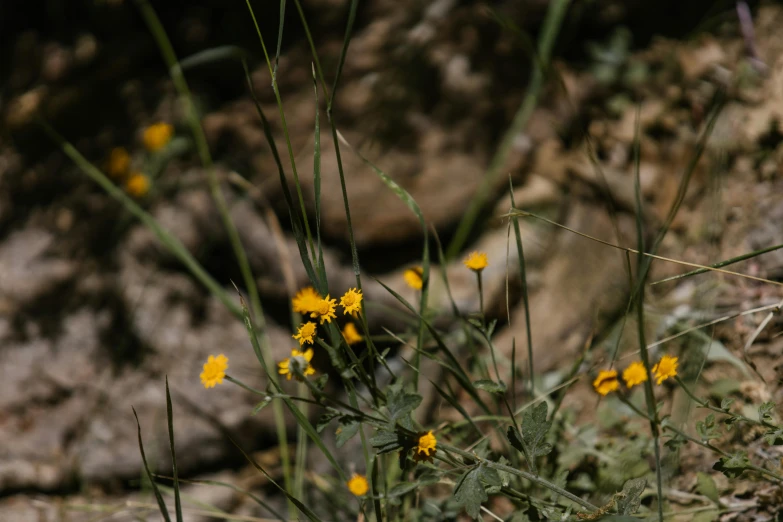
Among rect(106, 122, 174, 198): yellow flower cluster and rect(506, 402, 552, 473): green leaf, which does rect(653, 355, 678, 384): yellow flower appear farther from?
rect(106, 122, 174, 198): yellow flower cluster

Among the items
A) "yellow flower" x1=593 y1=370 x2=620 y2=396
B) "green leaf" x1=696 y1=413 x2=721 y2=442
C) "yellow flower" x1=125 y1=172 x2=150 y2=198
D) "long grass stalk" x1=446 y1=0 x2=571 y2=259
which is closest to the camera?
"green leaf" x1=696 y1=413 x2=721 y2=442

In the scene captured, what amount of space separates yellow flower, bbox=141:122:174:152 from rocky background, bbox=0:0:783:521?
0.07m

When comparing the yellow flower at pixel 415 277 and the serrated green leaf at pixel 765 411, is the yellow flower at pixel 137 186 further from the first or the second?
the serrated green leaf at pixel 765 411

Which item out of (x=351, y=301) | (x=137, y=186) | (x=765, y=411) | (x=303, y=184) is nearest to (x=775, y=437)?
(x=765, y=411)

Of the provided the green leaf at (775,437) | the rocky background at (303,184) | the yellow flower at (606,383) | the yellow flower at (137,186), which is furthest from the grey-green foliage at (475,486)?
the yellow flower at (137,186)

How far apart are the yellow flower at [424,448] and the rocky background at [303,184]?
93 centimetres

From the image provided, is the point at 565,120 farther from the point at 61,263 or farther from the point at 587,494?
the point at 61,263

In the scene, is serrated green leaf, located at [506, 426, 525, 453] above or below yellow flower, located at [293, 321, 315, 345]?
below

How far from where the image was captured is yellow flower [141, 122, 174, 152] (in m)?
2.22

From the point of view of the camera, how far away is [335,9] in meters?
2.31

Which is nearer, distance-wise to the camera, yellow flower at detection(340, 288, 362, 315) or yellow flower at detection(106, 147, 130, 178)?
yellow flower at detection(340, 288, 362, 315)

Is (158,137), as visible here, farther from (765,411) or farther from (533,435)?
(765,411)

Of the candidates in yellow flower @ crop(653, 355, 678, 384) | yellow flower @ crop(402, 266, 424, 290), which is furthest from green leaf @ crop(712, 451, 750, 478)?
yellow flower @ crop(402, 266, 424, 290)

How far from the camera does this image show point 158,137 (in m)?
2.23
